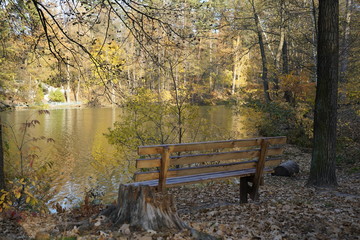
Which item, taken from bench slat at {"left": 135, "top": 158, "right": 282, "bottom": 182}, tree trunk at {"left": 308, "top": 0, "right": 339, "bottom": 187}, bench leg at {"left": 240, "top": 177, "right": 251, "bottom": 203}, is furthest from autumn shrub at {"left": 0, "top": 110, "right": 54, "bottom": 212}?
tree trunk at {"left": 308, "top": 0, "right": 339, "bottom": 187}

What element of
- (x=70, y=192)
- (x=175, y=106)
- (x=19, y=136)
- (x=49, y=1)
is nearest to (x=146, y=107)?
(x=175, y=106)

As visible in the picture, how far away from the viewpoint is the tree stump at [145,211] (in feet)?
11.6

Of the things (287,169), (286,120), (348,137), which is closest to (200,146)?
(287,169)

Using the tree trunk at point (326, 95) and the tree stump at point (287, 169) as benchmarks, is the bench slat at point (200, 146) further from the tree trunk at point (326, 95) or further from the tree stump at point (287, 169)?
the tree stump at point (287, 169)

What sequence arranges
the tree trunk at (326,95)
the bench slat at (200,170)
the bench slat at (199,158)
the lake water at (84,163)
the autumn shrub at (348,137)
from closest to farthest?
the bench slat at (199,158), the bench slat at (200,170), the tree trunk at (326,95), the lake water at (84,163), the autumn shrub at (348,137)

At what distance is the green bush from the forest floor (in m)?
36.6

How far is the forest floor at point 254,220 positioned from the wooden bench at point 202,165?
59 cm

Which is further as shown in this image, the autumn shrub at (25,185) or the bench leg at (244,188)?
the bench leg at (244,188)

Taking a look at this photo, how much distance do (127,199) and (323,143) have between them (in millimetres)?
4768

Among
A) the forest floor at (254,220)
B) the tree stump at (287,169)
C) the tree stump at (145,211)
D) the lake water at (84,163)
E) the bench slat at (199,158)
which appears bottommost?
the lake water at (84,163)

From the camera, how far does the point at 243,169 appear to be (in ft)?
19.0

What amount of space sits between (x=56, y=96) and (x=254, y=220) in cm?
3961

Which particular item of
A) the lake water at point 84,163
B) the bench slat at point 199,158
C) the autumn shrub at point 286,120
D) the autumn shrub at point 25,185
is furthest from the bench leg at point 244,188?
the autumn shrub at point 286,120

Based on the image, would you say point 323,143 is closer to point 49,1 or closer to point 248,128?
point 49,1
